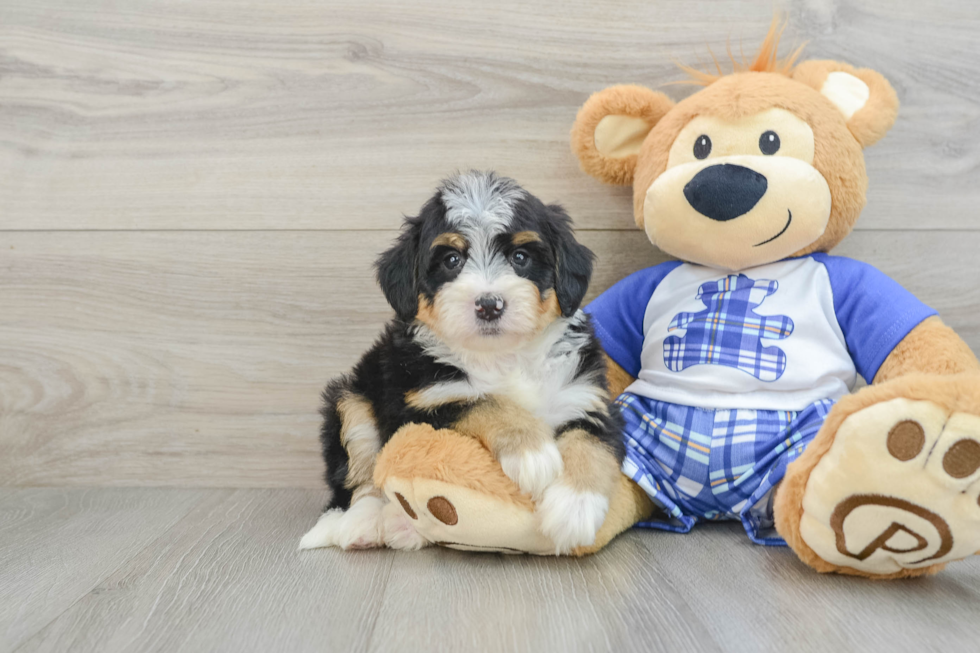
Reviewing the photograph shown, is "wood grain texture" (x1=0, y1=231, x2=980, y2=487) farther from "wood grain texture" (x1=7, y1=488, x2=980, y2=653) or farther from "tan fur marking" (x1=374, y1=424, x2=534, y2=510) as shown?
"tan fur marking" (x1=374, y1=424, x2=534, y2=510)

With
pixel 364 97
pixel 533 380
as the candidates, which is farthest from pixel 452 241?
pixel 364 97

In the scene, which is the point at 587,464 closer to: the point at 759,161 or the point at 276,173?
the point at 759,161

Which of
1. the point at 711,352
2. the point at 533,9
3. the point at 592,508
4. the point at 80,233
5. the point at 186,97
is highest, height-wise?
the point at 533,9

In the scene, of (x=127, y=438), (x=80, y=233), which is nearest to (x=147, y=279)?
(x=80, y=233)

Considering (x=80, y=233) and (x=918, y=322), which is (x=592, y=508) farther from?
(x=80, y=233)

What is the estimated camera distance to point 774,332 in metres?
1.66

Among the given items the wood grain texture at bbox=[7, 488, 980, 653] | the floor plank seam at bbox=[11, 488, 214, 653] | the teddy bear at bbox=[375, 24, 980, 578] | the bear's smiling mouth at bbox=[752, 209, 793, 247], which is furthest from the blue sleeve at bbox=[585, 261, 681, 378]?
the floor plank seam at bbox=[11, 488, 214, 653]

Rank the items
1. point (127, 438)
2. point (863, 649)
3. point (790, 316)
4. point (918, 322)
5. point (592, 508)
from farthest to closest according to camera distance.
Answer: point (127, 438) < point (790, 316) < point (918, 322) < point (592, 508) < point (863, 649)

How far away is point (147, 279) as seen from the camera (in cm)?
217

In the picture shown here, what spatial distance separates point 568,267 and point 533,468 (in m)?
0.45

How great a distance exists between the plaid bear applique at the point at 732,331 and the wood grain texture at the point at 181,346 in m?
0.42

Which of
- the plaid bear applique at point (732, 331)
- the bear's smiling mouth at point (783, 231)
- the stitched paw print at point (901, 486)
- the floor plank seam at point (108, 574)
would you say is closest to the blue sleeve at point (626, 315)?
the plaid bear applique at point (732, 331)

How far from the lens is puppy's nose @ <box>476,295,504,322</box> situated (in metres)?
1.38

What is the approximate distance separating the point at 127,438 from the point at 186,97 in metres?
1.09
